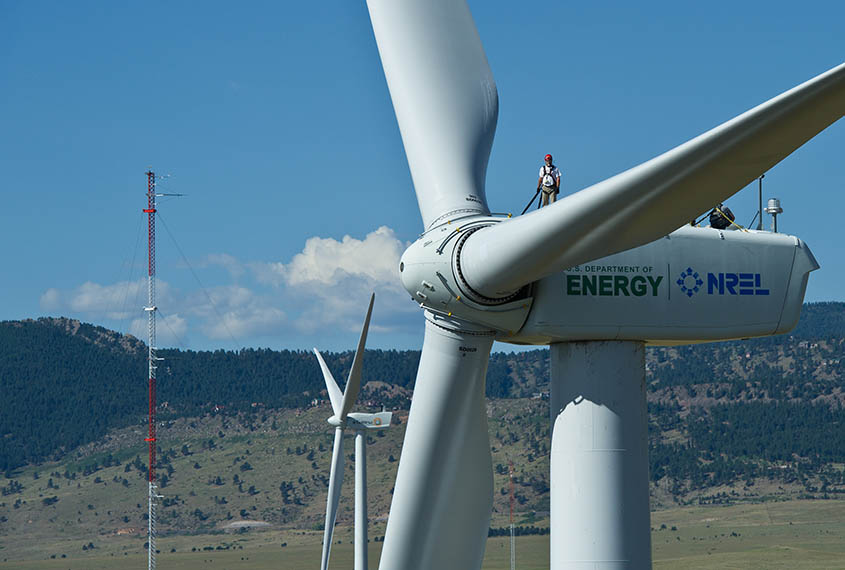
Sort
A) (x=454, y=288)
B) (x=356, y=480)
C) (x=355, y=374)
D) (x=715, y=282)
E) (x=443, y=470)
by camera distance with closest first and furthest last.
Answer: (x=454, y=288), (x=715, y=282), (x=443, y=470), (x=355, y=374), (x=356, y=480)

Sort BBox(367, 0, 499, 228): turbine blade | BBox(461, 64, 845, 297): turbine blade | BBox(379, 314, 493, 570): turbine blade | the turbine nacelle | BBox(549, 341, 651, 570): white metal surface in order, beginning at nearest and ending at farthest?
BBox(461, 64, 845, 297): turbine blade → BBox(549, 341, 651, 570): white metal surface → BBox(379, 314, 493, 570): turbine blade → BBox(367, 0, 499, 228): turbine blade → the turbine nacelle

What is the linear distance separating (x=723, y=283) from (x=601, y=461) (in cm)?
294

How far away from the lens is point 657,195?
44.4 feet

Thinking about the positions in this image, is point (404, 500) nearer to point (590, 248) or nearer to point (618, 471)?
point (618, 471)

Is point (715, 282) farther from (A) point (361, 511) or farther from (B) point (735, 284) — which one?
(A) point (361, 511)

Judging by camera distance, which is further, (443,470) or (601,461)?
(443,470)

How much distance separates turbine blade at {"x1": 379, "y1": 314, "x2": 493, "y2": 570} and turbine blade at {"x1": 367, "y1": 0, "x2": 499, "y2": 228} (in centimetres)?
236

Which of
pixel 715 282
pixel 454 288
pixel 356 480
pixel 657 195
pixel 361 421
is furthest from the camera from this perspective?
pixel 361 421

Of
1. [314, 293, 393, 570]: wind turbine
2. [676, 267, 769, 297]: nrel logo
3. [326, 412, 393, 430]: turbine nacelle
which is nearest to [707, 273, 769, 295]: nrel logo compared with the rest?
[676, 267, 769, 297]: nrel logo

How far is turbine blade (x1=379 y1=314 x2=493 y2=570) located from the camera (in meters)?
18.0

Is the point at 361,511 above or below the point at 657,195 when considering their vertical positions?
below

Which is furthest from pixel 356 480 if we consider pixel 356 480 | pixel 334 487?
pixel 334 487

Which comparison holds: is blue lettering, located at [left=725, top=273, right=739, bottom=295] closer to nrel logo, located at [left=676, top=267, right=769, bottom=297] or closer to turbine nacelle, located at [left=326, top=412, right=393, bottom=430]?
nrel logo, located at [left=676, top=267, right=769, bottom=297]

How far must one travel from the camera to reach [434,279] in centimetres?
1728
